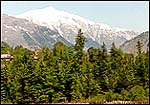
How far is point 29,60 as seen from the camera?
219 feet

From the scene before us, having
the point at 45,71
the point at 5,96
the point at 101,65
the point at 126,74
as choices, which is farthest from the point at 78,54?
the point at 5,96

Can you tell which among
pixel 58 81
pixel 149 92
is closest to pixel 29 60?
pixel 58 81

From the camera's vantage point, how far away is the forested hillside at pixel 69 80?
63.8m

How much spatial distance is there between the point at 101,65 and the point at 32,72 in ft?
76.4

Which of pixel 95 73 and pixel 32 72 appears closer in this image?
pixel 32 72

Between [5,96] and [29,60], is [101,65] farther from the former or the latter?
[5,96]

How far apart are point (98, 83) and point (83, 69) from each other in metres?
5.50

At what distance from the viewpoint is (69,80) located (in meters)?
68.9

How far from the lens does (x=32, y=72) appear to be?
65.6 m

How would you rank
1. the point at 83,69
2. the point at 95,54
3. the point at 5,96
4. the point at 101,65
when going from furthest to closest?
the point at 95,54 → the point at 101,65 → the point at 83,69 → the point at 5,96

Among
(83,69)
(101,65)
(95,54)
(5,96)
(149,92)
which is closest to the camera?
(5,96)

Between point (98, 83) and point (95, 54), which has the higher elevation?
point (95, 54)

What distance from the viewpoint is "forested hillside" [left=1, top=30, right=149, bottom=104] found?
209ft

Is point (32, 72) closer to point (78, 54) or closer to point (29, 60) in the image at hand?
point (29, 60)
